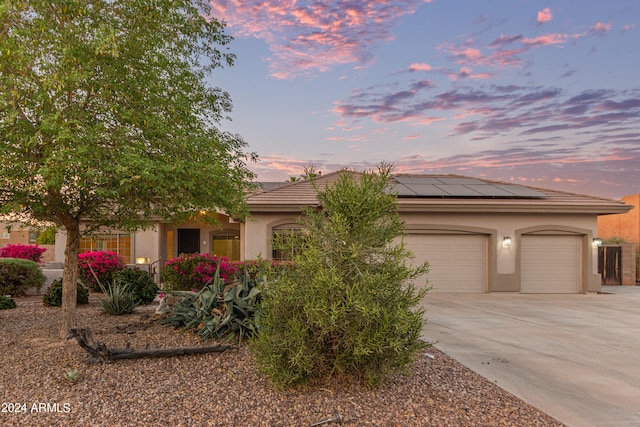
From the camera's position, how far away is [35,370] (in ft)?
16.2

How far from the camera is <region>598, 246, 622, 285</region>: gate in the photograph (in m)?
17.8

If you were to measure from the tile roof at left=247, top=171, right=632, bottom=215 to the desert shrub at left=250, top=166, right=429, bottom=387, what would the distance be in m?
8.71

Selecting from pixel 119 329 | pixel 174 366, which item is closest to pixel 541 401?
pixel 174 366

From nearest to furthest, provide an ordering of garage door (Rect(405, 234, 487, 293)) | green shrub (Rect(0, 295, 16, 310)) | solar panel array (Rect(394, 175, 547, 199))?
1. green shrub (Rect(0, 295, 16, 310))
2. garage door (Rect(405, 234, 487, 293))
3. solar panel array (Rect(394, 175, 547, 199))

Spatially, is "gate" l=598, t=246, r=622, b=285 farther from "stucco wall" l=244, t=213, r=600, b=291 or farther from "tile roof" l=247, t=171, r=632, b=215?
"stucco wall" l=244, t=213, r=600, b=291

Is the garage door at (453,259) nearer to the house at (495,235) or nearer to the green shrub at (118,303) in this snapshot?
the house at (495,235)

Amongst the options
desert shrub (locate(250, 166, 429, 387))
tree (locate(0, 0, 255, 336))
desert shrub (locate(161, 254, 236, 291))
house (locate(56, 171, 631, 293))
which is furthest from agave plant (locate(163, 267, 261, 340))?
house (locate(56, 171, 631, 293))

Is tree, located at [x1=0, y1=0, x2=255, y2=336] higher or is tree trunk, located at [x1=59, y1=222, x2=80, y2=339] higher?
tree, located at [x1=0, y1=0, x2=255, y2=336]

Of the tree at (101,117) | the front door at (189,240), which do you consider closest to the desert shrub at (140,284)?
the tree at (101,117)

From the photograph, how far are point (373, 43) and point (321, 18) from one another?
6.11 feet

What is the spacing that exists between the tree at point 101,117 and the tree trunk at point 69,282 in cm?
2

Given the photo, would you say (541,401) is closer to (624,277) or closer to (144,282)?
(144,282)

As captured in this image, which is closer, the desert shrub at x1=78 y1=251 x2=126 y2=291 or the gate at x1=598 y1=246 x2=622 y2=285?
the desert shrub at x1=78 y1=251 x2=126 y2=291

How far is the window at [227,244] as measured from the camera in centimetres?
2005
